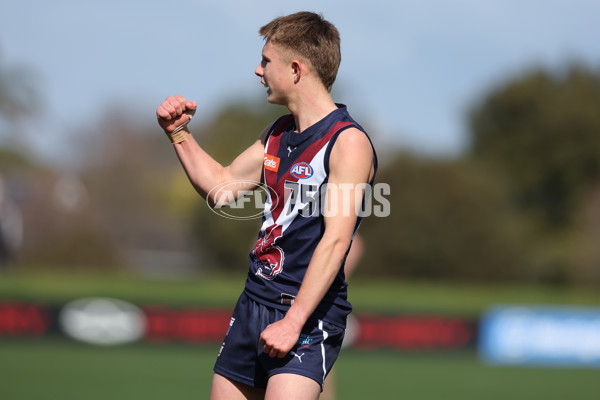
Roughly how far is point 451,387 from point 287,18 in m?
10.1

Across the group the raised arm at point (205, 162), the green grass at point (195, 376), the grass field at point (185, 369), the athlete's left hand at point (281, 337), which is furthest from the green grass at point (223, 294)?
the athlete's left hand at point (281, 337)

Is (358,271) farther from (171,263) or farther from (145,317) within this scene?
(171,263)

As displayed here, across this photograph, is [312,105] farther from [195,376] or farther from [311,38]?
[195,376]

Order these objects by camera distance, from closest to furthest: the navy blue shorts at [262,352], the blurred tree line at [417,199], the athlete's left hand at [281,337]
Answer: the athlete's left hand at [281,337] < the navy blue shorts at [262,352] < the blurred tree line at [417,199]

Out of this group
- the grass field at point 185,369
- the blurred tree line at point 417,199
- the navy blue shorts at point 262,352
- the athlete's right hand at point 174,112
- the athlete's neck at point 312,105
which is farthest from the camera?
the blurred tree line at point 417,199

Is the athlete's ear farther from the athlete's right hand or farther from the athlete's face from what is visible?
the athlete's right hand

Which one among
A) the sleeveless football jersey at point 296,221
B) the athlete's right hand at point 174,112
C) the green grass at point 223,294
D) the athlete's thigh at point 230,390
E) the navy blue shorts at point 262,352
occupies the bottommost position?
the athlete's thigh at point 230,390

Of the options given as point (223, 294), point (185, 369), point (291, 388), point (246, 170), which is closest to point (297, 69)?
point (246, 170)

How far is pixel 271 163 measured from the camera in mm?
3758

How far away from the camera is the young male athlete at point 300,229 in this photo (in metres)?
3.41

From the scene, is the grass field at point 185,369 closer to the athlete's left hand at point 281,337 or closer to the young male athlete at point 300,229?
the young male athlete at point 300,229

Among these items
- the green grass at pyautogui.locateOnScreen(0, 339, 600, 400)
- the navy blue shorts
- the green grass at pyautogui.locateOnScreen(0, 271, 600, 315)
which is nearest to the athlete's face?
the navy blue shorts

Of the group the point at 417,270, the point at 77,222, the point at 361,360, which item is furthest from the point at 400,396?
A: the point at 77,222

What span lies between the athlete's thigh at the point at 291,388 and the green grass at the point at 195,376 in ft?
24.5
